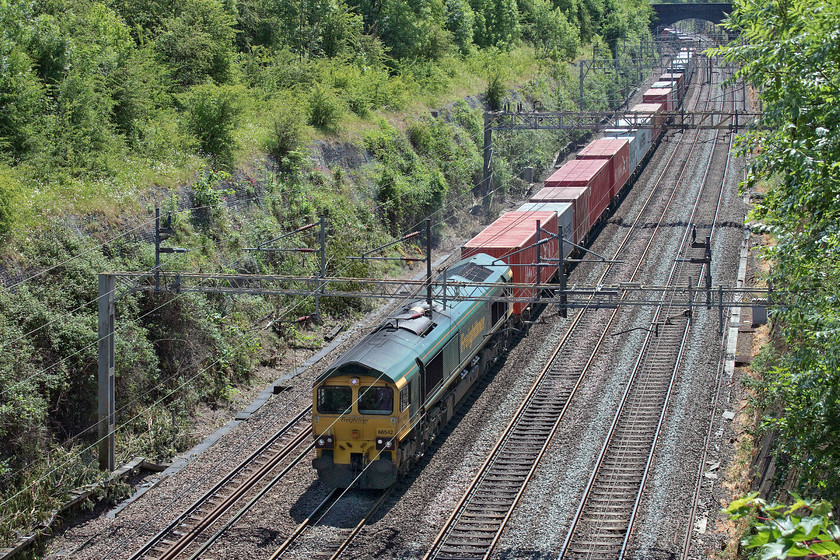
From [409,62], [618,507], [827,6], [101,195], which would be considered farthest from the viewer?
[409,62]

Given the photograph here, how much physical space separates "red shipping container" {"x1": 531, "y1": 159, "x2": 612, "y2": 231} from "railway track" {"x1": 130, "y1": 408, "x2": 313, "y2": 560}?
720 inches

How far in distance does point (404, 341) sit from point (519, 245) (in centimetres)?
870

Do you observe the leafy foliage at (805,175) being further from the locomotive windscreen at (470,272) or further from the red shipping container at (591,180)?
the red shipping container at (591,180)

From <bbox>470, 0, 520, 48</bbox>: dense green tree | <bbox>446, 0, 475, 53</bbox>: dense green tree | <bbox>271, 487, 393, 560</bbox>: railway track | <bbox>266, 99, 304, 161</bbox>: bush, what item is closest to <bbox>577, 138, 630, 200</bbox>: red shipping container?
<bbox>266, 99, 304, 161</bbox>: bush

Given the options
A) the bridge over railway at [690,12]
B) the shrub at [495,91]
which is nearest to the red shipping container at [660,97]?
the shrub at [495,91]

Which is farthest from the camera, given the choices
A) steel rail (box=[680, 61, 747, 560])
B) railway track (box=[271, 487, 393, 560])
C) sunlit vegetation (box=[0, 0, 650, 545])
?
sunlit vegetation (box=[0, 0, 650, 545])

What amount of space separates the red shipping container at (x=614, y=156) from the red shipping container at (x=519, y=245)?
11.5 m

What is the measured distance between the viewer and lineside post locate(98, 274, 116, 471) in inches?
730

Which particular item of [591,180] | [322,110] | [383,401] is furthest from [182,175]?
[591,180]

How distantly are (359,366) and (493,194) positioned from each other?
91.5 feet

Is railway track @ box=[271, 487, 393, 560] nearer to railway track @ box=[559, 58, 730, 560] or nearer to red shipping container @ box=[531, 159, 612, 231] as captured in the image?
railway track @ box=[559, 58, 730, 560]

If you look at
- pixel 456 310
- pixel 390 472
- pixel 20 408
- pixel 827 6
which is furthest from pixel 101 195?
pixel 827 6

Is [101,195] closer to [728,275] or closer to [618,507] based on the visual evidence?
[618,507]

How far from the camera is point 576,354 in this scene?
1019 inches
